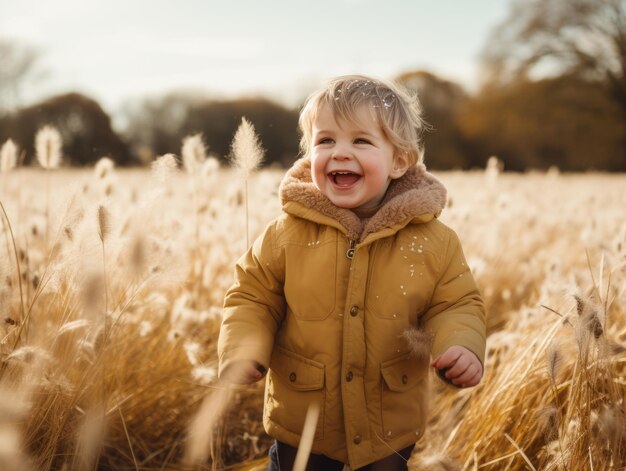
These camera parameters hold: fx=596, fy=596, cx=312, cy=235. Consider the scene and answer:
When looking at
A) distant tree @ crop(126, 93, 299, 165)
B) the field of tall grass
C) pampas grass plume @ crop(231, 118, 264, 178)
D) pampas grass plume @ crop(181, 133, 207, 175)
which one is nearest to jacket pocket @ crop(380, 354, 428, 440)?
the field of tall grass

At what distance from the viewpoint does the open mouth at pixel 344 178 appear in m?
1.86

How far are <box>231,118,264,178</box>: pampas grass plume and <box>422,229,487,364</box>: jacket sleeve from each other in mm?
725

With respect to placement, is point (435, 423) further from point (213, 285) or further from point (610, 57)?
point (610, 57)

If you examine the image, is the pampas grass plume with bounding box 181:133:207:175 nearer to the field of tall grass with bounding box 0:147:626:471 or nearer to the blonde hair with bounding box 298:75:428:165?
the field of tall grass with bounding box 0:147:626:471

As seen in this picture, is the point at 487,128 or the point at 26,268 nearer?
the point at 26,268

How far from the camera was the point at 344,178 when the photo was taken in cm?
188

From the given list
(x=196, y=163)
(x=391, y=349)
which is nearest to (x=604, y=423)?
(x=391, y=349)

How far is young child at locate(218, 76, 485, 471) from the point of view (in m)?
1.74

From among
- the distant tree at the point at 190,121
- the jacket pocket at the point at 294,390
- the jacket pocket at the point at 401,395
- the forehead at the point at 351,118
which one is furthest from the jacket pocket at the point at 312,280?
the distant tree at the point at 190,121

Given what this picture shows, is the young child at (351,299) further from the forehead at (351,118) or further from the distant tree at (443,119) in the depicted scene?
the distant tree at (443,119)

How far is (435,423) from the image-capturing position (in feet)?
8.76

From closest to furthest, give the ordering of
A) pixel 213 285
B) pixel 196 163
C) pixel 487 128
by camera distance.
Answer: pixel 196 163
pixel 213 285
pixel 487 128

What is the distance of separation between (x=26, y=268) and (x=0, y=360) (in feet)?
2.45

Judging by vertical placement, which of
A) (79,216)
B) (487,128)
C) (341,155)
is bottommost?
(487,128)
